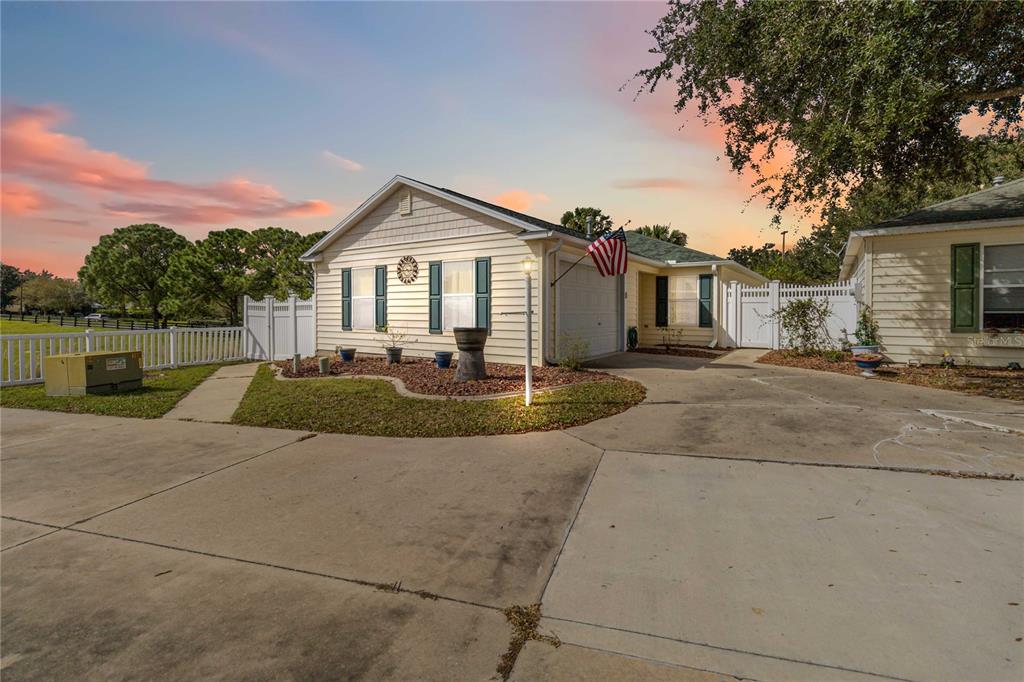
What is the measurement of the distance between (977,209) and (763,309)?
574 centimetres

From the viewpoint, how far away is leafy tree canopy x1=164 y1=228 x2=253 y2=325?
4003cm

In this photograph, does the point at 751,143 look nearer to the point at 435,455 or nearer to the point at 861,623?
the point at 435,455

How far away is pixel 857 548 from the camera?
9.06 feet

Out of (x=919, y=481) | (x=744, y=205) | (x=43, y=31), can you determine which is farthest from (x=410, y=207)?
(x=919, y=481)

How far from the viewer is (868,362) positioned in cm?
908

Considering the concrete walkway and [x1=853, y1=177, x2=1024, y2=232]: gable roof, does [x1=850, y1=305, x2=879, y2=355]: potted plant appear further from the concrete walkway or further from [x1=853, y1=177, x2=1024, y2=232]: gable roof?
the concrete walkway

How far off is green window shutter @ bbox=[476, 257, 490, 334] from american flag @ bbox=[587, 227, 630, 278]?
10.4ft

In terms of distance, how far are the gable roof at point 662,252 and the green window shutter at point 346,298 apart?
9173 mm

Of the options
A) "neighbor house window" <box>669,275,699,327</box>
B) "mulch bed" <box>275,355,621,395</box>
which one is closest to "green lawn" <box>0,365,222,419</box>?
"mulch bed" <box>275,355,621,395</box>

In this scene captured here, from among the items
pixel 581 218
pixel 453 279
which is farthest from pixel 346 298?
pixel 581 218

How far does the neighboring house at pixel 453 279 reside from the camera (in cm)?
1037

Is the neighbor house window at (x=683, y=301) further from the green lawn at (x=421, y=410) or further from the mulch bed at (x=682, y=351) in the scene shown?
the green lawn at (x=421, y=410)

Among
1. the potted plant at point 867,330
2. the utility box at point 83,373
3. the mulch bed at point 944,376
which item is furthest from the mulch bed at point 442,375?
the potted plant at point 867,330

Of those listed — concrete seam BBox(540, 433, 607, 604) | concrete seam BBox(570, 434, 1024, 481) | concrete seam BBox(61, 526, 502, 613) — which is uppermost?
concrete seam BBox(570, 434, 1024, 481)
